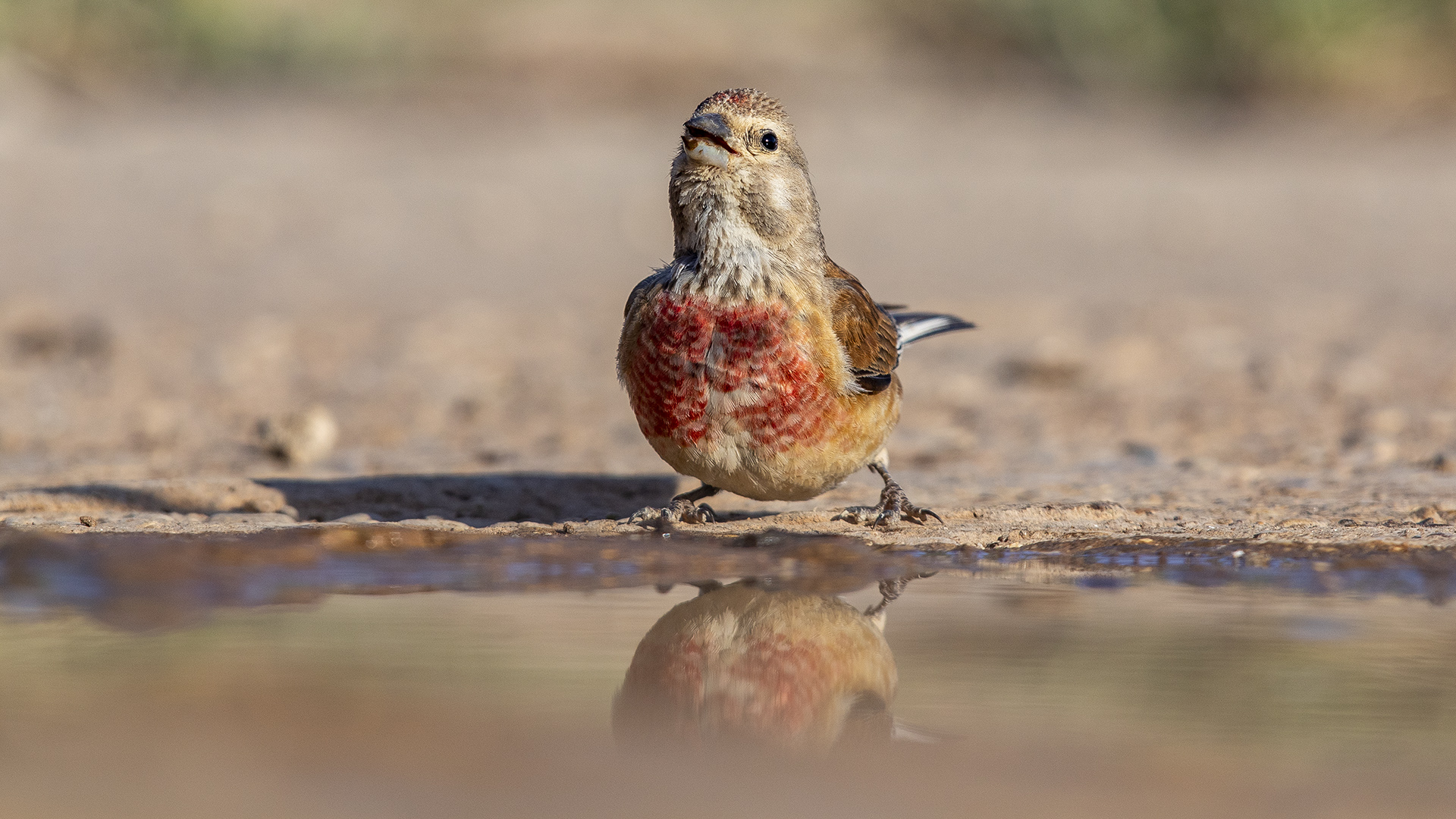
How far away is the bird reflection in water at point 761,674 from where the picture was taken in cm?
273

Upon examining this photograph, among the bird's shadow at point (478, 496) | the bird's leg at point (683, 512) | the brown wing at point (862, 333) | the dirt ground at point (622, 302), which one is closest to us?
the brown wing at point (862, 333)

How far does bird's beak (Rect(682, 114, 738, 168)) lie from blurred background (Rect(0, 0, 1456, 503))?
62.7 inches

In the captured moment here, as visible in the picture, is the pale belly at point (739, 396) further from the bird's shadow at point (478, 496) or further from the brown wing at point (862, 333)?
the bird's shadow at point (478, 496)

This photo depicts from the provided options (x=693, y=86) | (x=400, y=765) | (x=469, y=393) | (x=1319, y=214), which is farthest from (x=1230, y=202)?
(x=400, y=765)

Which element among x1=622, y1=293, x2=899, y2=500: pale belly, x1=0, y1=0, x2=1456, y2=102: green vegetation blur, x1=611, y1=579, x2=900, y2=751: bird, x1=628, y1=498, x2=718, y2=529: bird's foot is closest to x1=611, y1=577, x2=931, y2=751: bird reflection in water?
x1=611, y1=579, x2=900, y2=751: bird

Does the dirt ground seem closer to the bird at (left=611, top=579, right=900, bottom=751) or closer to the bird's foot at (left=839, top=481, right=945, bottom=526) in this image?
the bird's foot at (left=839, top=481, right=945, bottom=526)

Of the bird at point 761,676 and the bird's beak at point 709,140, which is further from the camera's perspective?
the bird's beak at point 709,140

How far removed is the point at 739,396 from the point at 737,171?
558 mm

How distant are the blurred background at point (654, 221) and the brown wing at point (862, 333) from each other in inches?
32.2

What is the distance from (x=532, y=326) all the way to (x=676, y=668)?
482 centimetres

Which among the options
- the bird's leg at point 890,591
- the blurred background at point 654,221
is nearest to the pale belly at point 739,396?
the bird's leg at point 890,591

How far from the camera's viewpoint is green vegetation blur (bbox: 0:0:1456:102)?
42.9 ft

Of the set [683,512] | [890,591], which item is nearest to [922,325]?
[683,512]

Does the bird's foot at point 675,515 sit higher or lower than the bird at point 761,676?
higher
